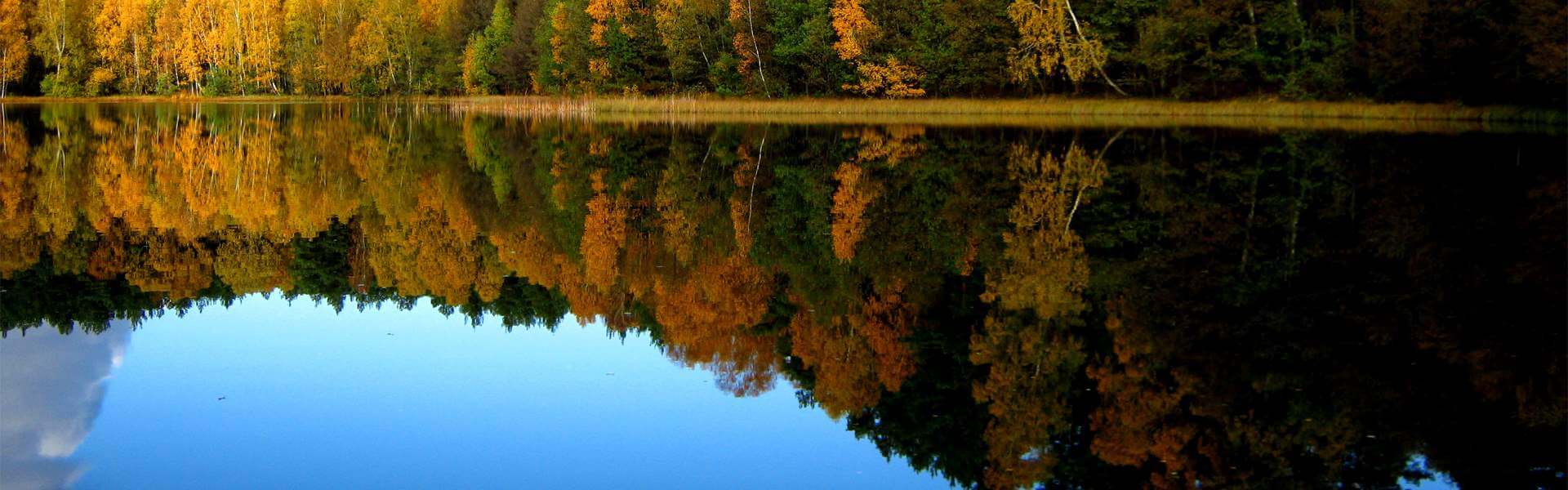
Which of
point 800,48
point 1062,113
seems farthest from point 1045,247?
point 800,48

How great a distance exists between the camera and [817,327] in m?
9.52

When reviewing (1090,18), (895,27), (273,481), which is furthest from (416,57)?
(273,481)

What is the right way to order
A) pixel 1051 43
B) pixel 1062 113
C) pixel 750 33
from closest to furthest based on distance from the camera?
1. pixel 1051 43
2. pixel 1062 113
3. pixel 750 33

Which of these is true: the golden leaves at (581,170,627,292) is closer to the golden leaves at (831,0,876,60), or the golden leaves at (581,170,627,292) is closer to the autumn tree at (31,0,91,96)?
the golden leaves at (831,0,876,60)

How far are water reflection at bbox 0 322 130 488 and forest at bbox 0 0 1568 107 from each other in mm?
30270

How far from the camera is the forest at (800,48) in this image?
35.2 meters

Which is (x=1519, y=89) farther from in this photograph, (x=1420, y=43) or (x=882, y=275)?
(x=882, y=275)

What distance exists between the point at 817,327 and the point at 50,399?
5112 millimetres

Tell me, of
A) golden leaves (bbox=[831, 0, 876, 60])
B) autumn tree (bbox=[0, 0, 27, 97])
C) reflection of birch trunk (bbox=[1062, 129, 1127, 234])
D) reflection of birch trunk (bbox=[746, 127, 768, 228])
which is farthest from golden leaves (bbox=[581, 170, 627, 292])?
autumn tree (bbox=[0, 0, 27, 97])

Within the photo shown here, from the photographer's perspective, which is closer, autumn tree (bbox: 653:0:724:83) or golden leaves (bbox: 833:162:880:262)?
golden leaves (bbox: 833:162:880:262)

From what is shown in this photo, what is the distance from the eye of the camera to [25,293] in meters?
10.4

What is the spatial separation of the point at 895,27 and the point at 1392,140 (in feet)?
89.4

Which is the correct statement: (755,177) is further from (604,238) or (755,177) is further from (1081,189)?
(604,238)

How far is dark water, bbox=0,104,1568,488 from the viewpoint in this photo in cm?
637
